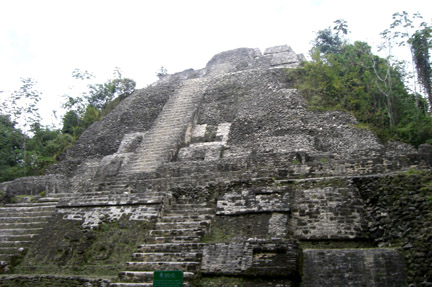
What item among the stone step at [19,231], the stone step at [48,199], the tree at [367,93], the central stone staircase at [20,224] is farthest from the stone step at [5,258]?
the tree at [367,93]

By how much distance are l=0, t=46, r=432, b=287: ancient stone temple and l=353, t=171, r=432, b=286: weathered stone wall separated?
0.02 metres

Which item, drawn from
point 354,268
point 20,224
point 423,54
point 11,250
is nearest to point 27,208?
point 20,224

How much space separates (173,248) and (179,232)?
0.48 meters

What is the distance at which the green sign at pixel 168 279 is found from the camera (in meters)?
4.64

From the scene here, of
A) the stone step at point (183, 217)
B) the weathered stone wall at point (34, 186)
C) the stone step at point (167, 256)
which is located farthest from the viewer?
the weathered stone wall at point (34, 186)

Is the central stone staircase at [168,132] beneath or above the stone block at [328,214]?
above

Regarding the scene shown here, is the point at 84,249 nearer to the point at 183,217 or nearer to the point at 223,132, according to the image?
the point at 183,217

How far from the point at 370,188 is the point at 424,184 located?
0.83 metres

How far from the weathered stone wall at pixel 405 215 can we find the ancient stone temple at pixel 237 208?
2cm

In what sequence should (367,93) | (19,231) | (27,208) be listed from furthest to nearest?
(367,93) → (27,208) → (19,231)

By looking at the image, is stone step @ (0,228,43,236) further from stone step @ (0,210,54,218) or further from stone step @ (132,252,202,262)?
stone step @ (132,252,202,262)

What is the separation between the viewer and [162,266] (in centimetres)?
584

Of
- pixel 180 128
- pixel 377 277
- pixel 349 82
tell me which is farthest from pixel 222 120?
pixel 377 277

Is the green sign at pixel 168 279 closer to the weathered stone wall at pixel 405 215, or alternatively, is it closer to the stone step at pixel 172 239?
the stone step at pixel 172 239
